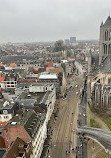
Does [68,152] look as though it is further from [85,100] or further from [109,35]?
[109,35]

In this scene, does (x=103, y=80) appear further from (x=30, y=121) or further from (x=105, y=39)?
(x=30, y=121)

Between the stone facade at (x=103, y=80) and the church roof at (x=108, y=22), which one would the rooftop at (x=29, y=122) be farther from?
the church roof at (x=108, y=22)

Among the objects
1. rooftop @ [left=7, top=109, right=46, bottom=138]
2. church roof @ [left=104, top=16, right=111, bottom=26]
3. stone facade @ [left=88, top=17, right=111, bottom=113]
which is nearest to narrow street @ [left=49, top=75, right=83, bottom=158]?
rooftop @ [left=7, top=109, right=46, bottom=138]

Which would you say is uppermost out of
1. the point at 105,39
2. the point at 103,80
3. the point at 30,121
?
the point at 105,39

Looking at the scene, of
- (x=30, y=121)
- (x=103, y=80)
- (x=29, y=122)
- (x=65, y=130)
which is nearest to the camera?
(x=29, y=122)

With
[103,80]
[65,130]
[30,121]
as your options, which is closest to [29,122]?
[30,121]

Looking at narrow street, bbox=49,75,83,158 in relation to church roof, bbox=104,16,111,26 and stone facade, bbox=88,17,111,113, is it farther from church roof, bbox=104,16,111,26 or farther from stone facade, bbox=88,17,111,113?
church roof, bbox=104,16,111,26
